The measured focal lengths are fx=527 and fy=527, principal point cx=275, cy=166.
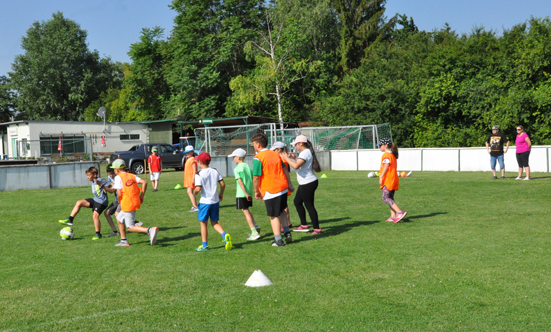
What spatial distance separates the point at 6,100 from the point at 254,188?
76673mm

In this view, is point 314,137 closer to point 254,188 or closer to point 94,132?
point 254,188

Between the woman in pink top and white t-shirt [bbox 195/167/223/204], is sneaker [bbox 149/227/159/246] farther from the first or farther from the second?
the woman in pink top

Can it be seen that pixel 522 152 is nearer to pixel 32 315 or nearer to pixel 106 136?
pixel 32 315

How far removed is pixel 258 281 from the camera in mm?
5707

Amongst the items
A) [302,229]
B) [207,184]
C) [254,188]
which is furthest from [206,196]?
[302,229]

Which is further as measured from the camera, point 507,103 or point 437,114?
point 437,114

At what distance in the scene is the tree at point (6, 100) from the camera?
237ft

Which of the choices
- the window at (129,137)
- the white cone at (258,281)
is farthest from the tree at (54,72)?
the white cone at (258,281)

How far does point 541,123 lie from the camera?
2675cm

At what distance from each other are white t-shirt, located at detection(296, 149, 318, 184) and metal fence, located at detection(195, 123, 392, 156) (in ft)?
60.0

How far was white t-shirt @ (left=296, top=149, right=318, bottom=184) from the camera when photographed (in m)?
8.38

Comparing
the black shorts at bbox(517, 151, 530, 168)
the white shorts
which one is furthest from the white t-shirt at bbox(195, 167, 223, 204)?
the black shorts at bbox(517, 151, 530, 168)

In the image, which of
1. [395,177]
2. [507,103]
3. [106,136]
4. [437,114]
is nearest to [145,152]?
[106,136]

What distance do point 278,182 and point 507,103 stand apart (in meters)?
23.1
